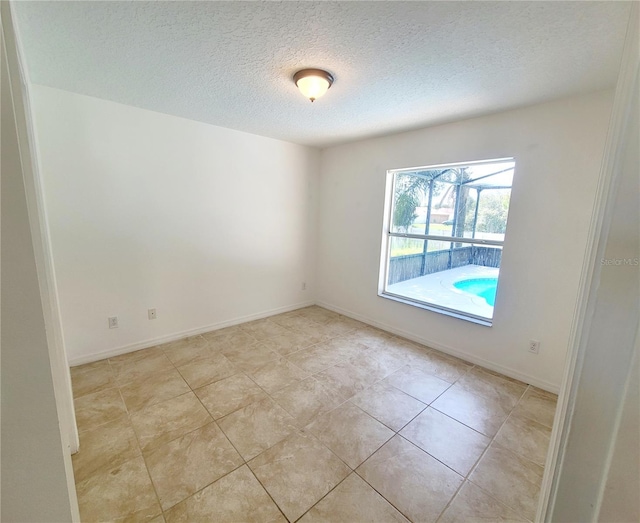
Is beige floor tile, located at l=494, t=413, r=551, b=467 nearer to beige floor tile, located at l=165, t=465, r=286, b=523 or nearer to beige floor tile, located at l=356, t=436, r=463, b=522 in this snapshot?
beige floor tile, located at l=356, t=436, r=463, b=522

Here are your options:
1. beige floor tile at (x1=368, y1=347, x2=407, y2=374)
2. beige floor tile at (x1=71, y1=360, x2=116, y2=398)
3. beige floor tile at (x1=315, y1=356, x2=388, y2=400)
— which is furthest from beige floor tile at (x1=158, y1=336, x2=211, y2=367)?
beige floor tile at (x1=368, y1=347, x2=407, y2=374)

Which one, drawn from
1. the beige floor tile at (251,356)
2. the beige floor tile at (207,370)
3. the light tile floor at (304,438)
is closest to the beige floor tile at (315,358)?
→ the light tile floor at (304,438)

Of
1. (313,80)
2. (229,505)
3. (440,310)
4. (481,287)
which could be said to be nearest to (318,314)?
(440,310)

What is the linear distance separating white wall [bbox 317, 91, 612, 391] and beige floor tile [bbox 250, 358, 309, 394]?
1482mm

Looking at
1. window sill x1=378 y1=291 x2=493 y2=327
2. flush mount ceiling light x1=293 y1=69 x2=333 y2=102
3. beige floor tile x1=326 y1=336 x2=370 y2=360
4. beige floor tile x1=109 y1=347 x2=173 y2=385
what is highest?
flush mount ceiling light x1=293 y1=69 x2=333 y2=102

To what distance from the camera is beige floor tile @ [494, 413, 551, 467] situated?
1.70 meters

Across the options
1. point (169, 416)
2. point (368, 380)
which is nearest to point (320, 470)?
point (368, 380)

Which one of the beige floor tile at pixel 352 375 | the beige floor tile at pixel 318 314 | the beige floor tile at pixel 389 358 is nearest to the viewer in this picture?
the beige floor tile at pixel 352 375

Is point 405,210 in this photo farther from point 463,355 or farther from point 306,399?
point 306,399

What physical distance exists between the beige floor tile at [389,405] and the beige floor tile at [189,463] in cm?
97

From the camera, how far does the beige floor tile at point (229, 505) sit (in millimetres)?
1288

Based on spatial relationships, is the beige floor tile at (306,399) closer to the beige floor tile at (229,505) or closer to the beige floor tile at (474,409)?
the beige floor tile at (229,505)

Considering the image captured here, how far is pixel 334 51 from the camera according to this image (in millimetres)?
1623

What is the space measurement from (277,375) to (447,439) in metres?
1.39
